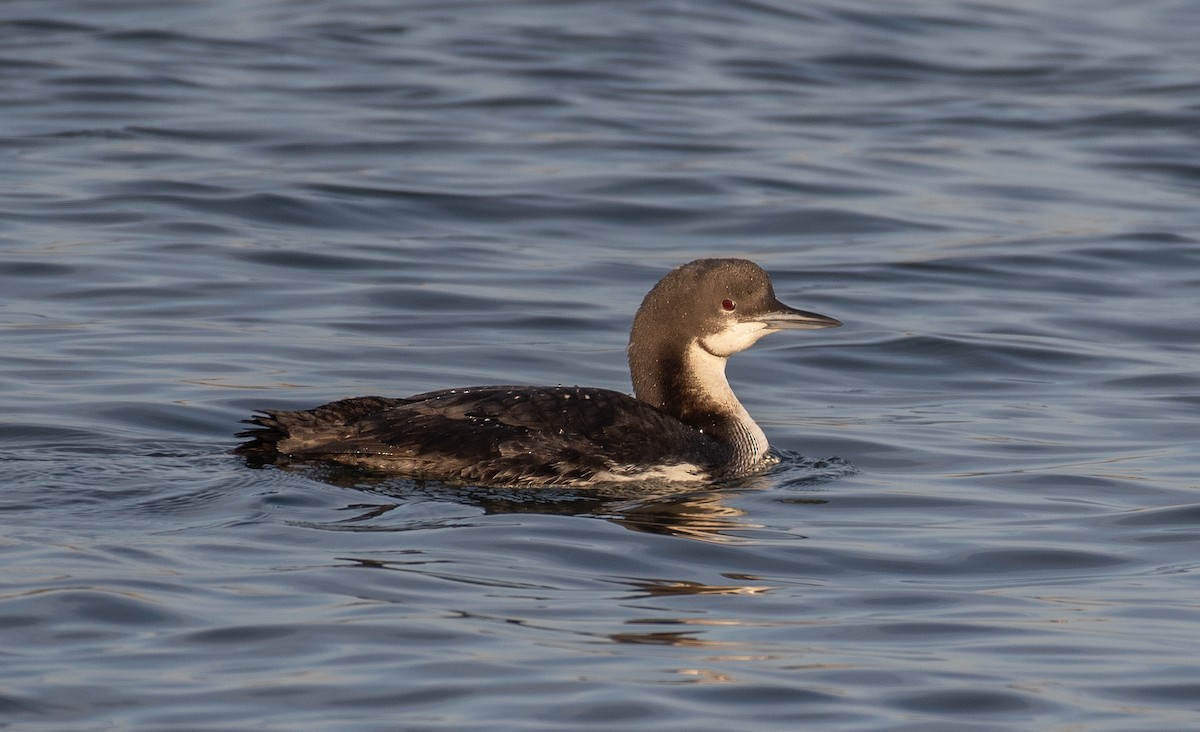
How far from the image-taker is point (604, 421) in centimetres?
Result: 801

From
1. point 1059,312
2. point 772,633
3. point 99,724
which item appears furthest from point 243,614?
point 1059,312

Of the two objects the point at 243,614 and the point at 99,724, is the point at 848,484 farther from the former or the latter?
the point at 99,724

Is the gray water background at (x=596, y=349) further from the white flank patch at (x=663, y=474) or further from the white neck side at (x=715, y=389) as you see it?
the white neck side at (x=715, y=389)

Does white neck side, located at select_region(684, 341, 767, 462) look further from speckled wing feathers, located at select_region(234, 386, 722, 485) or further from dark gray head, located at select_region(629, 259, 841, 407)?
speckled wing feathers, located at select_region(234, 386, 722, 485)

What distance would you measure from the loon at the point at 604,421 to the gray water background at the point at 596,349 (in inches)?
5.2

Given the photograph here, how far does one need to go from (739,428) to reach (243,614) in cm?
312

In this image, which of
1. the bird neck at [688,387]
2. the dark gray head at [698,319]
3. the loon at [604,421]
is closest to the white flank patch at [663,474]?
the loon at [604,421]

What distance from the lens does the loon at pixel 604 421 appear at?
770 cm

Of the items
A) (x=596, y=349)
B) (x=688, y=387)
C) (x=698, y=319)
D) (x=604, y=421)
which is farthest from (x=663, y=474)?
(x=596, y=349)

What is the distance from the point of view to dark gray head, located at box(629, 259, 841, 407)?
28.2 feet

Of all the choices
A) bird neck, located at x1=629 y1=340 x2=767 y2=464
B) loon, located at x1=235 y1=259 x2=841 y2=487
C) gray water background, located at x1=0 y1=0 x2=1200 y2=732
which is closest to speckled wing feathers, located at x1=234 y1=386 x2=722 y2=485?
loon, located at x1=235 y1=259 x2=841 y2=487

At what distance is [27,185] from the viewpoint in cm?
1362

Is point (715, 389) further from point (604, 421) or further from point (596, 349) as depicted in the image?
point (596, 349)

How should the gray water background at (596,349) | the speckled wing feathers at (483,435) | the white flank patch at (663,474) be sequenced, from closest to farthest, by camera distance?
the gray water background at (596,349) < the speckled wing feathers at (483,435) < the white flank patch at (663,474)
